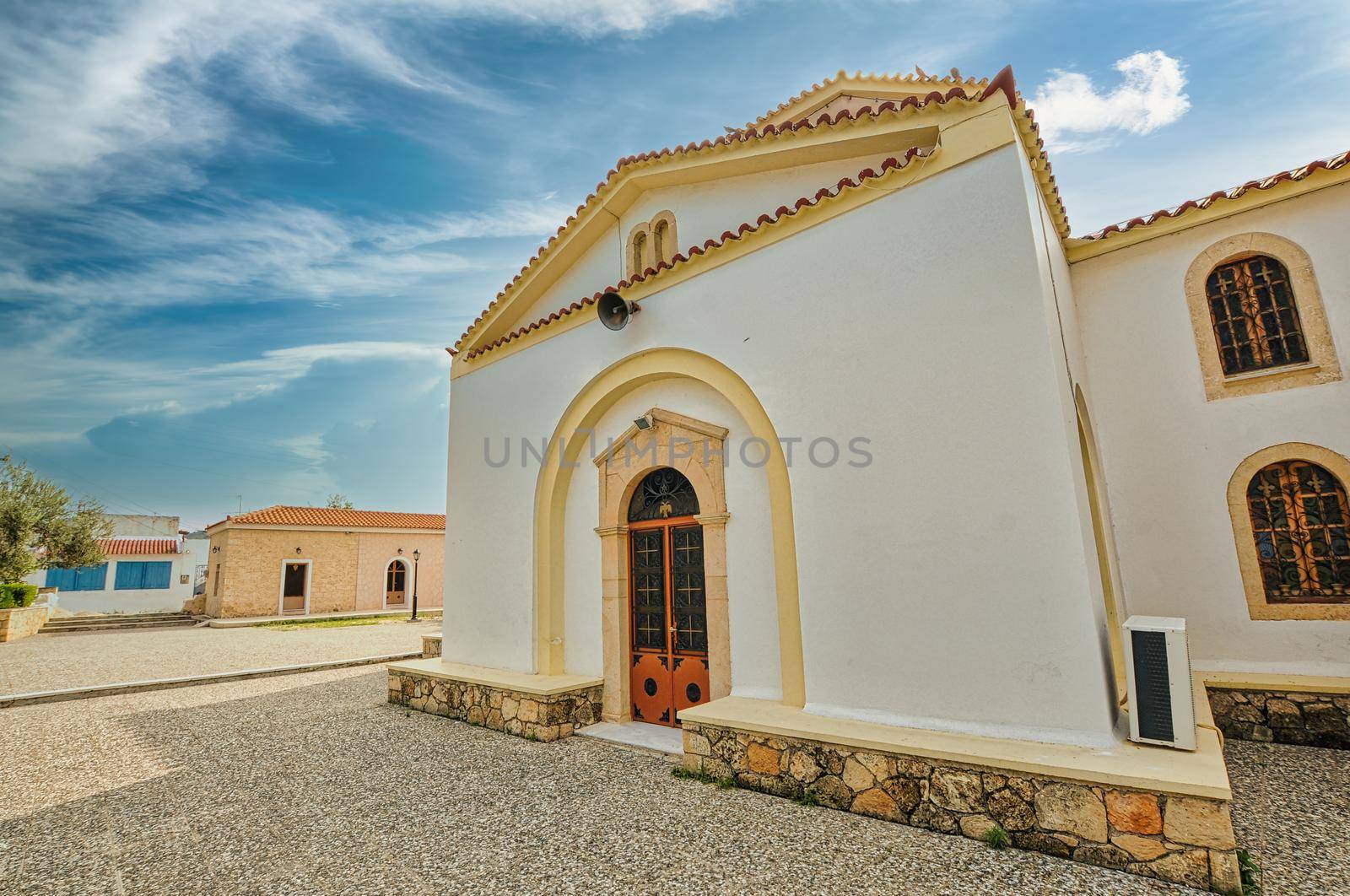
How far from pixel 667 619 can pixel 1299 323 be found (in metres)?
6.72

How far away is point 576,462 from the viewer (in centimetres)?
709

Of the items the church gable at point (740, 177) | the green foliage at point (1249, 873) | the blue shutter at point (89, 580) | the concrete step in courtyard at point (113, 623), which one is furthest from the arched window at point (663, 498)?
the blue shutter at point (89, 580)

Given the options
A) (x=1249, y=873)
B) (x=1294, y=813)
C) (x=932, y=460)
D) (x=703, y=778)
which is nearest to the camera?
(x=1249, y=873)

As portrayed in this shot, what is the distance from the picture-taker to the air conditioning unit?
3.36 meters

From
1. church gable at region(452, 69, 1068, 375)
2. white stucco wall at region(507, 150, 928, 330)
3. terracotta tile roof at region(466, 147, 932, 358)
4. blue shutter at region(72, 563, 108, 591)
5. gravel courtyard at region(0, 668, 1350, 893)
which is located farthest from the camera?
blue shutter at region(72, 563, 108, 591)

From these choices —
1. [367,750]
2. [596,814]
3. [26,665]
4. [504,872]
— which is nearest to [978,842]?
[596,814]

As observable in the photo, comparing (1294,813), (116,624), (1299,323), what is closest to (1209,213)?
(1299,323)

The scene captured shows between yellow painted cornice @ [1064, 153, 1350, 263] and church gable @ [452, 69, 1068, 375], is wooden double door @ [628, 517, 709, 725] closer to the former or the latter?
church gable @ [452, 69, 1068, 375]

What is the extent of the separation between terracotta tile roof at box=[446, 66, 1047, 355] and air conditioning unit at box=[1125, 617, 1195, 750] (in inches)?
151

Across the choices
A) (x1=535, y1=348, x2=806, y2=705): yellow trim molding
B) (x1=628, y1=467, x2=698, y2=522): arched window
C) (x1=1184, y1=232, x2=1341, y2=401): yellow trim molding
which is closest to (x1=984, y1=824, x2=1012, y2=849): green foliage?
(x1=535, y1=348, x2=806, y2=705): yellow trim molding

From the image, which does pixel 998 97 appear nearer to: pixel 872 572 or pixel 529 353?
pixel 872 572

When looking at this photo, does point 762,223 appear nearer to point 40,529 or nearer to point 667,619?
point 667,619

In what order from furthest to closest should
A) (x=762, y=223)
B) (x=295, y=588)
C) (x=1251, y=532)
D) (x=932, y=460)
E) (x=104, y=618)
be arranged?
(x=295, y=588) < (x=104, y=618) < (x=1251, y=532) < (x=762, y=223) < (x=932, y=460)

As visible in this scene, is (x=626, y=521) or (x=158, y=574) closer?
(x=626, y=521)
